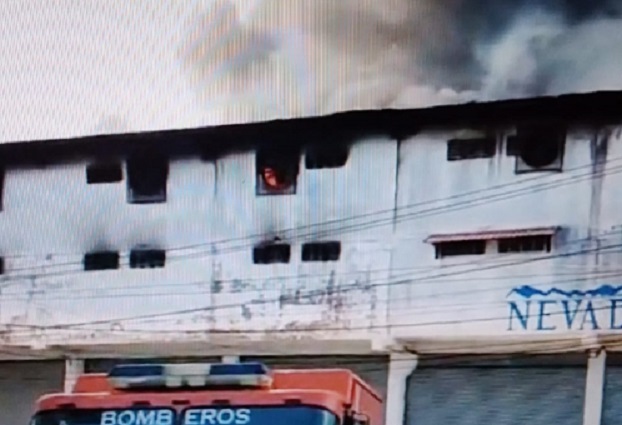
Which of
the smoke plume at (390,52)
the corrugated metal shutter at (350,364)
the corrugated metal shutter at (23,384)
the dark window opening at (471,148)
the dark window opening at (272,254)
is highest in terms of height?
the smoke plume at (390,52)

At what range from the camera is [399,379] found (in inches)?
132

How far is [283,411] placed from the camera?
274 cm

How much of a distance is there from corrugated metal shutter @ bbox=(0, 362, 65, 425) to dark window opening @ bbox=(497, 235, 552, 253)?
3.51 ft

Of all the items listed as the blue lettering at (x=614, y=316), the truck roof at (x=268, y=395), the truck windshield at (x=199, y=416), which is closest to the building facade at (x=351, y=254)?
the blue lettering at (x=614, y=316)

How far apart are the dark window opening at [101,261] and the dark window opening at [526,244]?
949mm

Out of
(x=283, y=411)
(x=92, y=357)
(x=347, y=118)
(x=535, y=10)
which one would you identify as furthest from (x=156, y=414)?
(x=535, y=10)

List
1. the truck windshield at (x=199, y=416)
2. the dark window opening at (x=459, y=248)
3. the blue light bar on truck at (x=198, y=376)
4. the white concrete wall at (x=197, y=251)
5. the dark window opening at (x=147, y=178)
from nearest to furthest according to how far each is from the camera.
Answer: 1. the truck windshield at (x=199, y=416)
2. the blue light bar on truck at (x=198, y=376)
3. the dark window opening at (x=459, y=248)
4. the white concrete wall at (x=197, y=251)
5. the dark window opening at (x=147, y=178)

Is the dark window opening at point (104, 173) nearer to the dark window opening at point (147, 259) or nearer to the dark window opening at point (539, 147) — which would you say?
the dark window opening at point (147, 259)

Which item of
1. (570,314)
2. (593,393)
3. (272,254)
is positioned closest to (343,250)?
(272,254)

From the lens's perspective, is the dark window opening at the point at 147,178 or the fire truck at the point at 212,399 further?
the dark window opening at the point at 147,178

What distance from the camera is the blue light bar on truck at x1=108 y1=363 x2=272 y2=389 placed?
2.84 m

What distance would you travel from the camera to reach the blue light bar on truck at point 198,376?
9.30ft

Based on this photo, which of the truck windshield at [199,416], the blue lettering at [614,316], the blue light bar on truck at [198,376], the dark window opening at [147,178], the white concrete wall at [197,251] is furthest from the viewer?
the dark window opening at [147,178]

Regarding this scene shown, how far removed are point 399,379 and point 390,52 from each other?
29.7 inches
